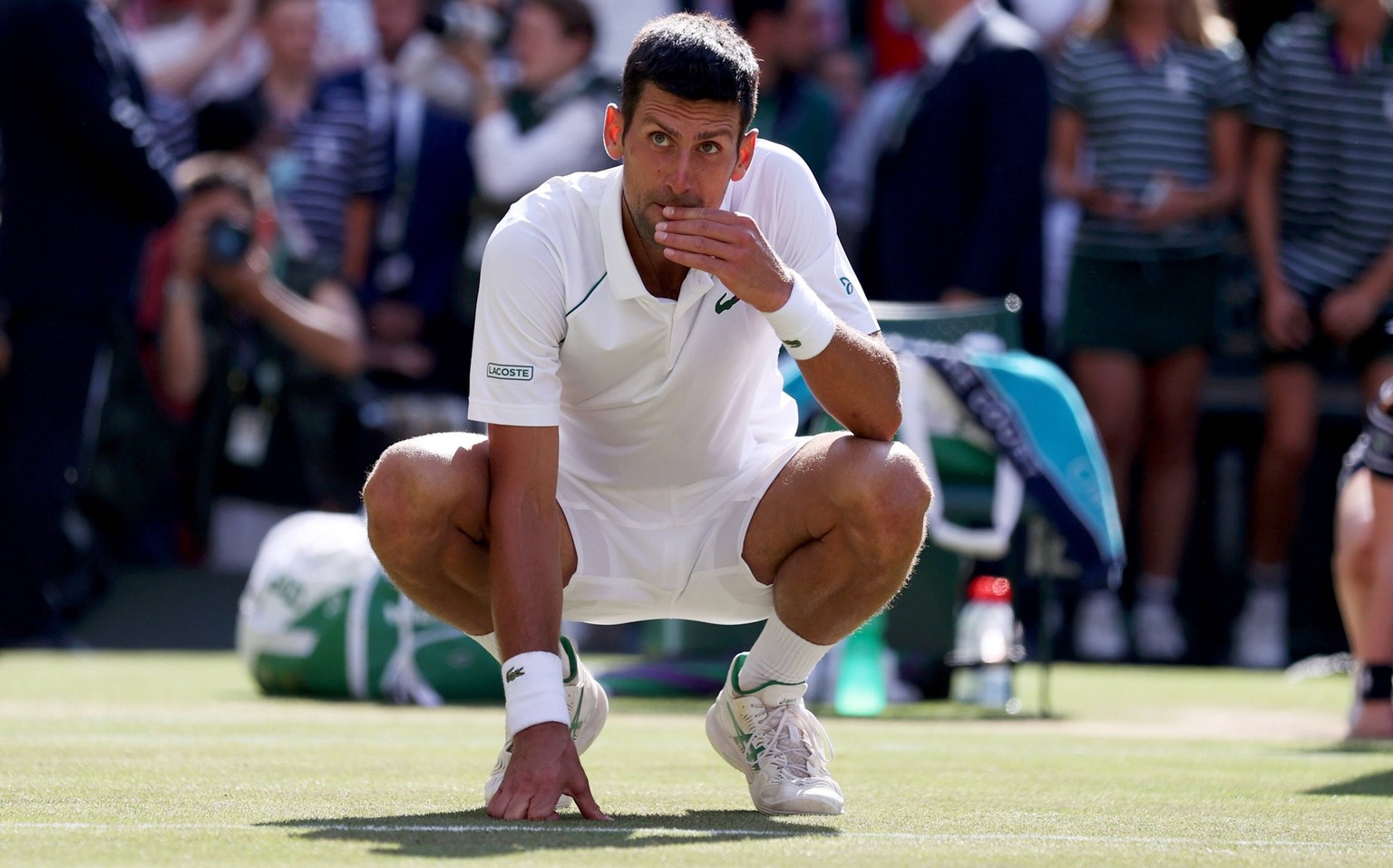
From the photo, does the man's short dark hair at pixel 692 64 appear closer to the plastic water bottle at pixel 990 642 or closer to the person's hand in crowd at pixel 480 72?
the plastic water bottle at pixel 990 642

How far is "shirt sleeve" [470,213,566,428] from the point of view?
3.73m

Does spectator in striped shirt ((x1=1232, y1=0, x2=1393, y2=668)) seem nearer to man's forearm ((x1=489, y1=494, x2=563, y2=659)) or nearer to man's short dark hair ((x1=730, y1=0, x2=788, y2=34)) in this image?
man's short dark hair ((x1=730, y1=0, x2=788, y2=34))

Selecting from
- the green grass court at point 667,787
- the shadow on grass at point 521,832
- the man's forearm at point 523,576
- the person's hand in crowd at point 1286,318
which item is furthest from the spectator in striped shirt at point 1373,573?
the person's hand in crowd at point 1286,318

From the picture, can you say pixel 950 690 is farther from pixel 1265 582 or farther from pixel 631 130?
pixel 631 130

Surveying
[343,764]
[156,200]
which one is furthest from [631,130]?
[156,200]

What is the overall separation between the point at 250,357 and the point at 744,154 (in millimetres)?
5812

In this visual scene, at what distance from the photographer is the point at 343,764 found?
181 inches

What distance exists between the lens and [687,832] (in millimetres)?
3459

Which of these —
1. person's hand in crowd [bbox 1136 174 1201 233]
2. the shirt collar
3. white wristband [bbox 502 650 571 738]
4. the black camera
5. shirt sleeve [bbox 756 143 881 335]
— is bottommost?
white wristband [bbox 502 650 571 738]

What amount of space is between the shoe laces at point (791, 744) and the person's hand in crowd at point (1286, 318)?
17.4 feet

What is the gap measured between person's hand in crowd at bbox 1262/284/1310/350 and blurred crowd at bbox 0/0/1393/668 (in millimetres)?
18

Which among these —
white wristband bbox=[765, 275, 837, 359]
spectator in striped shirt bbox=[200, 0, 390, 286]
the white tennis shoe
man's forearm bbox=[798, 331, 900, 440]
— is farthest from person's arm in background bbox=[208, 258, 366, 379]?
white wristband bbox=[765, 275, 837, 359]

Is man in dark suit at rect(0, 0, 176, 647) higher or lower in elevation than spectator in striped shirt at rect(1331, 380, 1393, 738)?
higher

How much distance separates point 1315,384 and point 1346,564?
3.38 metres
